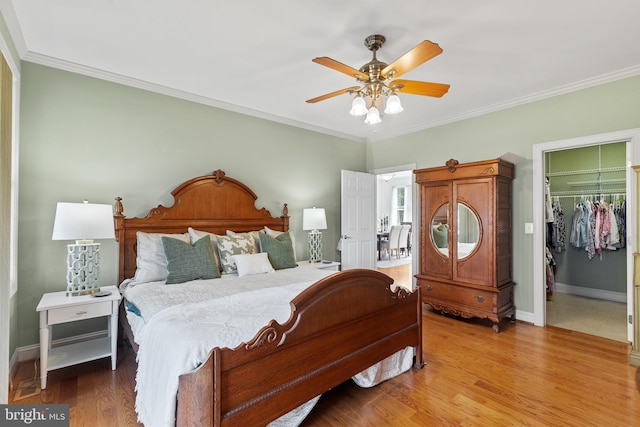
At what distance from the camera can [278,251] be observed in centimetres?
345

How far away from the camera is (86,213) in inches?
98.5

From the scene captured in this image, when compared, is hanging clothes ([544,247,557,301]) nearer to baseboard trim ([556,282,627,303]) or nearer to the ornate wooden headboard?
baseboard trim ([556,282,627,303])

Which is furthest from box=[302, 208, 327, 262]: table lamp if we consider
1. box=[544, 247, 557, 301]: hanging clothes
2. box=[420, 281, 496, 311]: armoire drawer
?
box=[544, 247, 557, 301]: hanging clothes

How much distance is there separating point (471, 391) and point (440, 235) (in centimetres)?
205

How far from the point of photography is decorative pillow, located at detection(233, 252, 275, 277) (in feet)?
10.0

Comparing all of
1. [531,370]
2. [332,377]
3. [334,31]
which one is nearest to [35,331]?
[332,377]

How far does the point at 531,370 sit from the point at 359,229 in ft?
9.54

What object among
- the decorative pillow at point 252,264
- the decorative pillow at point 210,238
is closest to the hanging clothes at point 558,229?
the decorative pillow at point 252,264

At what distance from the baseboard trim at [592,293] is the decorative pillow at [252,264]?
16.1 feet

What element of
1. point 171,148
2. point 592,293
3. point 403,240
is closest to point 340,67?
point 171,148

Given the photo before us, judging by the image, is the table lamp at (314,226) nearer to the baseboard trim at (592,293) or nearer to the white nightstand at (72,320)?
the white nightstand at (72,320)

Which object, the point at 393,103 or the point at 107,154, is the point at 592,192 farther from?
the point at 107,154

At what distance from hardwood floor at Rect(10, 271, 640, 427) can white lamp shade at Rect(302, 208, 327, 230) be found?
2.01m

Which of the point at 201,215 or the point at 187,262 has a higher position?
the point at 201,215
